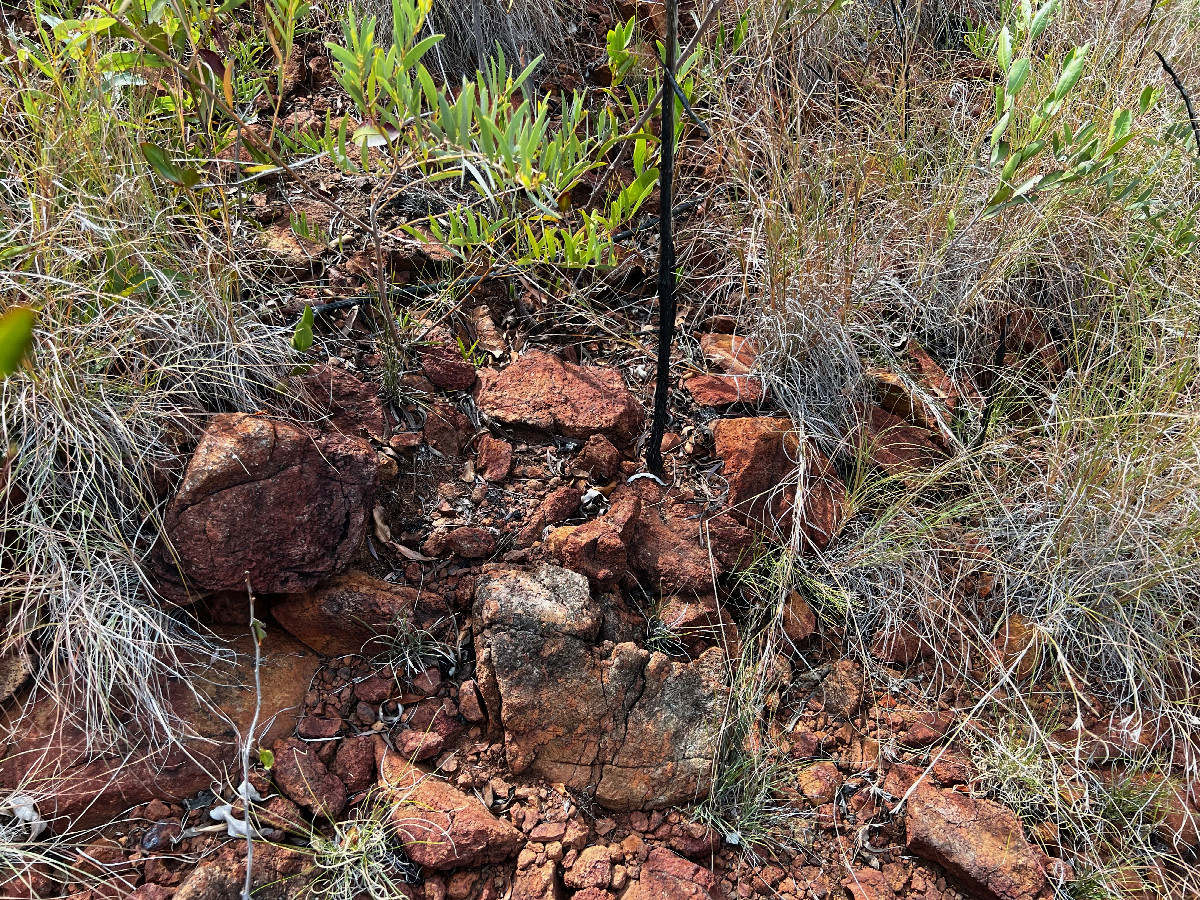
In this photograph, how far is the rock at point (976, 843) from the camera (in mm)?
1757

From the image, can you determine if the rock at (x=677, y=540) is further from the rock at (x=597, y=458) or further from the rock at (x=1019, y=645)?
the rock at (x=1019, y=645)

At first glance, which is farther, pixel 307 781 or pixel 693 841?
pixel 693 841

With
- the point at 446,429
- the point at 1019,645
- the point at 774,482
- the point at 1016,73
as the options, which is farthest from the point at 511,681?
the point at 1016,73

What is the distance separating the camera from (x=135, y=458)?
166cm

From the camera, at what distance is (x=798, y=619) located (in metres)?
2.04

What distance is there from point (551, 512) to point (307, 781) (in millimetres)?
747

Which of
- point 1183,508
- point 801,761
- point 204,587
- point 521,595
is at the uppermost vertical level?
point 204,587

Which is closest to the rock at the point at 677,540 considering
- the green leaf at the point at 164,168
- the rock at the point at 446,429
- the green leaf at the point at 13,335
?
the rock at the point at 446,429

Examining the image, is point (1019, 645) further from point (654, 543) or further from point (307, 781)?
point (307, 781)

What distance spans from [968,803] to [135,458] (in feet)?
6.22

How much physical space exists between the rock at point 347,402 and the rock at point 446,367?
17 centimetres

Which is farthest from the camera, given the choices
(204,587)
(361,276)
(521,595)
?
(361,276)

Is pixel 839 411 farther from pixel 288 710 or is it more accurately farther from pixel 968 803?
pixel 288 710

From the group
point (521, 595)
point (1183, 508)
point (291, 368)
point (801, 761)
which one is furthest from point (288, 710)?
point (1183, 508)
